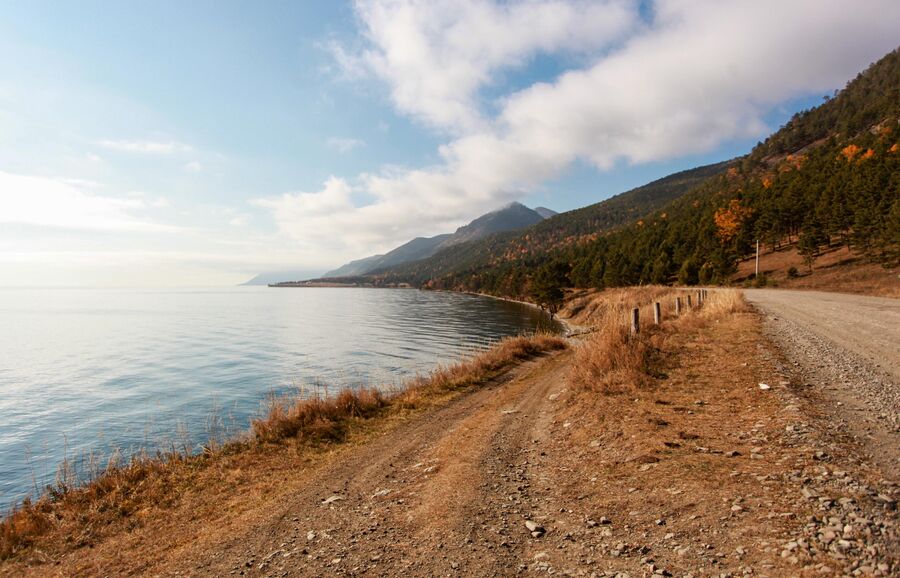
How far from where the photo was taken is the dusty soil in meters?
3.97

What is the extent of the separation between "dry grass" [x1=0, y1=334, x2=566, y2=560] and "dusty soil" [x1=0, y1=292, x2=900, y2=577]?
28.9 inches

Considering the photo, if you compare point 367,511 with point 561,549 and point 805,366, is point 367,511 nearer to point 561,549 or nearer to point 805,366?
point 561,549

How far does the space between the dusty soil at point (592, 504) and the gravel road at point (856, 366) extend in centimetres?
22

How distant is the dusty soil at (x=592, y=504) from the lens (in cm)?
397

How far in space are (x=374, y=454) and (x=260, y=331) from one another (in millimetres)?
56939

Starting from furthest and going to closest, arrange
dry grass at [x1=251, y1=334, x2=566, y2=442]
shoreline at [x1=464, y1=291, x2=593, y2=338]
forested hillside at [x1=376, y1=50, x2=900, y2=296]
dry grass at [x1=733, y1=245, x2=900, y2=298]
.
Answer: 1. forested hillside at [x1=376, y1=50, x2=900, y2=296]
2. dry grass at [x1=733, y1=245, x2=900, y2=298]
3. shoreline at [x1=464, y1=291, x2=593, y2=338]
4. dry grass at [x1=251, y1=334, x2=566, y2=442]

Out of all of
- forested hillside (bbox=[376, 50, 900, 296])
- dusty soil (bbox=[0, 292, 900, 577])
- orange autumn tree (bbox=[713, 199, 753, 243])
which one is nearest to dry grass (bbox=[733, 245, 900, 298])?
forested hillside (bbox=[376, 50, 900, 296])

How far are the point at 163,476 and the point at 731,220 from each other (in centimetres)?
10514

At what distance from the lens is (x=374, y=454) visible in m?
9.49

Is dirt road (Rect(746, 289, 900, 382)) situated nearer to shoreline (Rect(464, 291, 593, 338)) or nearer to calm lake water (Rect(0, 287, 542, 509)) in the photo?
shoreline (Rect(464, 291, 593, 338))

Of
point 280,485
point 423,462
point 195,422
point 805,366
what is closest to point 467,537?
point 423,462

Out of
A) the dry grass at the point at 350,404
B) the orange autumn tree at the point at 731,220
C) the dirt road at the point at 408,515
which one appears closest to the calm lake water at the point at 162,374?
the dry grass at the point at 350,404

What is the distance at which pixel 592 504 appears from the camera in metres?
5.37

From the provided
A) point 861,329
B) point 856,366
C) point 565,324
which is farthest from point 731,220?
point 856,366
